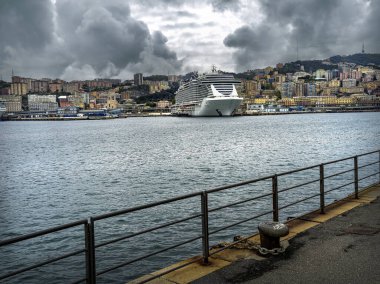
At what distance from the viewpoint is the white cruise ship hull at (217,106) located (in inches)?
5315

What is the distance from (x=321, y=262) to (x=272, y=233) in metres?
0.73

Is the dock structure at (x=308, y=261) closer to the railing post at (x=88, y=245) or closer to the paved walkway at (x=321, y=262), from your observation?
the paved walkway at (x=321, y=262)

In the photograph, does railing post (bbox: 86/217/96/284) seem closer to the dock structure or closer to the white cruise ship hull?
the dock structure

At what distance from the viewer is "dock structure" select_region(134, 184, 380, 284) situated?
5.20m

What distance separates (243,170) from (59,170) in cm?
1478

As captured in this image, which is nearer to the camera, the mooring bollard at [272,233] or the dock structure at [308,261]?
the dock structure at [308,261]

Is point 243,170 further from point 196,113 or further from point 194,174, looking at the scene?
point 196,113

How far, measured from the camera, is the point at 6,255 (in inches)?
501

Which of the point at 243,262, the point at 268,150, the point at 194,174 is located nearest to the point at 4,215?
the point at 194,174

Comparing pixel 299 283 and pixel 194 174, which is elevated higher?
pixel 299 283

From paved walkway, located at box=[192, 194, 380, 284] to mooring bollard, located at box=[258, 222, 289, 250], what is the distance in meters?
0.22

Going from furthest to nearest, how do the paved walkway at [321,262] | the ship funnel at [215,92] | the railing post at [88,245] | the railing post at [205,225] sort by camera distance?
the ship funnel at [215,92]
the railing post at [205,225]
the paved walkway at [321,262]
the railing post at [88,245]

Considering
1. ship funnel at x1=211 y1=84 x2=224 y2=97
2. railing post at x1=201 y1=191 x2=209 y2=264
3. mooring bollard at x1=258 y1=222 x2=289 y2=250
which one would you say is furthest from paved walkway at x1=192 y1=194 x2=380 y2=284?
ship funnel at x1=211 y1=84 x2=224 y2=97

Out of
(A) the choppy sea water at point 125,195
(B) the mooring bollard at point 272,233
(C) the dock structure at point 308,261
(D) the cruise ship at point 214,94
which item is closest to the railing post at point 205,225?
(C) the dock structure at point 308,261
